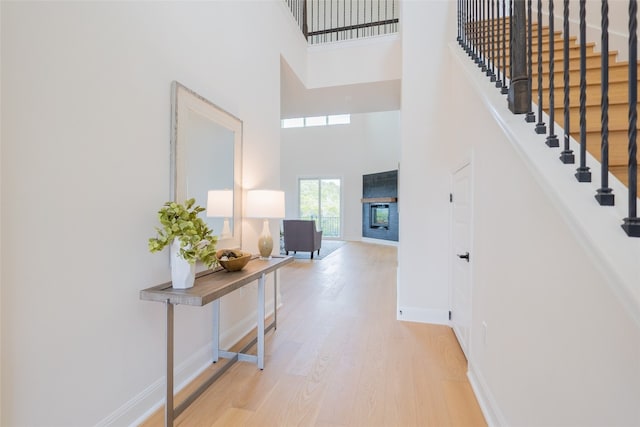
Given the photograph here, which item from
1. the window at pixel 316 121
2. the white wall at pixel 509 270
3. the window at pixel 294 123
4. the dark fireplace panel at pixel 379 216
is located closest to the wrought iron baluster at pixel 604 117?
the white wall at pixel 509 270

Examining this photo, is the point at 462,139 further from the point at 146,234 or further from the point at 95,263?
the point at 95,263

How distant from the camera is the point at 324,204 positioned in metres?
10.9

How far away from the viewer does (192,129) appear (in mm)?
2064

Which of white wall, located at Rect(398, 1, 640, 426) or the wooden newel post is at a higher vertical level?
the wooden newel post

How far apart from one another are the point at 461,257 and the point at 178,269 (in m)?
2.20

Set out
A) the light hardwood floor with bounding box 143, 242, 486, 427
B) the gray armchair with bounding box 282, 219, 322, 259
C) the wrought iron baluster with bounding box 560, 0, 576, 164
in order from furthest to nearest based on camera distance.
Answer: the gray armchair with bounding box 282, 219, 322, 259 < the light hardwood floor with bounding box 143, 242, 486, 427 < the wrought iron baluster with bounding box 560, 0, 576, 164

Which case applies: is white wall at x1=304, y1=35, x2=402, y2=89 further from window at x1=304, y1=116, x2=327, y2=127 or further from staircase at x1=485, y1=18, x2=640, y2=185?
window at x1=304, y1=116, x2=327, y2=127

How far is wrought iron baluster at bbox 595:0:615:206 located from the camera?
32.5 inches

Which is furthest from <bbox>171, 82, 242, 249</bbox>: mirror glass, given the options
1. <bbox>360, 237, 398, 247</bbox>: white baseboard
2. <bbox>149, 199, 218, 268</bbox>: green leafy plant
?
<bbox>360, 237, 398, 247</bbox>: white baseboard

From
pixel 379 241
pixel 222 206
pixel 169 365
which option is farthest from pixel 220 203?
pixel 379 241

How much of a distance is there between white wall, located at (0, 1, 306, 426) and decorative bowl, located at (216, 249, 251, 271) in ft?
1.29

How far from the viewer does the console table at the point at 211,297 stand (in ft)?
5.22

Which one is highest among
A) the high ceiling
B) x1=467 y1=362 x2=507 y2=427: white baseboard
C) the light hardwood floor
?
the high ceiling

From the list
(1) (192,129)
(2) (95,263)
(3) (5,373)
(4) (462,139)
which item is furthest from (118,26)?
(4) (462,139)
